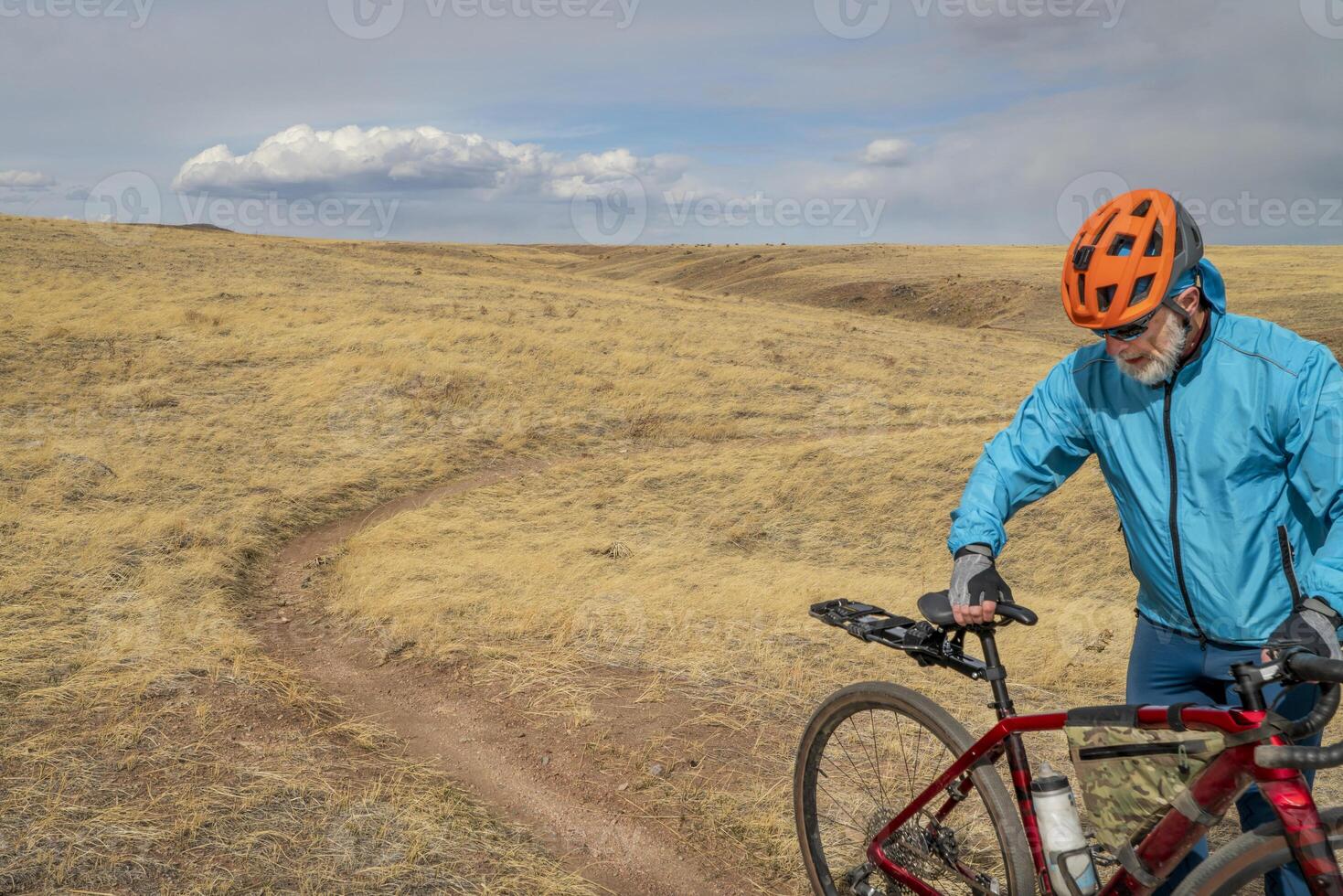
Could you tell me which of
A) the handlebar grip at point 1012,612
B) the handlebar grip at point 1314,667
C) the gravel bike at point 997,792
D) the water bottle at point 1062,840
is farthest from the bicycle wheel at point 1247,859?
the handlebar grip at point 1012,612

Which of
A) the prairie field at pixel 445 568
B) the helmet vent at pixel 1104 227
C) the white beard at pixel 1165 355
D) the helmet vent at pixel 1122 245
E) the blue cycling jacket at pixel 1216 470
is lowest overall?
the prairie field at pixel 445 568

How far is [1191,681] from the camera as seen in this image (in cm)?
308

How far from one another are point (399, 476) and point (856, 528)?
607cm

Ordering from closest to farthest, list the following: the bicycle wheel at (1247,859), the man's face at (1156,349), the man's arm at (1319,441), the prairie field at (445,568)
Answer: the bicycle wheel at (1247,859) → the man's arm at (1319,441) → the man's face at (1156,349) → the prairie field at (445,568)

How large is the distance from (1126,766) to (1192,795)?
19 centimetres

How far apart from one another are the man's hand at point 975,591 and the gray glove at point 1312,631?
2.30 feet


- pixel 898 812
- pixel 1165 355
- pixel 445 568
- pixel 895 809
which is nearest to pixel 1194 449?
pixel 1165 355

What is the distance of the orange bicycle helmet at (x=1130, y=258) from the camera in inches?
110

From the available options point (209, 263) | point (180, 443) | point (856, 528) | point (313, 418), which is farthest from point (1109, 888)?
point (209, 263)

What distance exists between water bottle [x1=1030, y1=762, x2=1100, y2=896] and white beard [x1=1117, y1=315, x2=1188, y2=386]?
47.9 inches

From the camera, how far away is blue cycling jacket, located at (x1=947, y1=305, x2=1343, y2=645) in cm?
267

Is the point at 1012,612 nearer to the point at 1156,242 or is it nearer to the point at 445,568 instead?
the point at 1156,242

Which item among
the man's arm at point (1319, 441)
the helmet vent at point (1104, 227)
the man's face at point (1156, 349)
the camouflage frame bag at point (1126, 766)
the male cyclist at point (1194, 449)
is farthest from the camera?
the helmet vent at point (1104, 227)

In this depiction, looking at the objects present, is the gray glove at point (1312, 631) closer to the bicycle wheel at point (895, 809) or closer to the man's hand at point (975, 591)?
the man's hand at point (975, 591)
